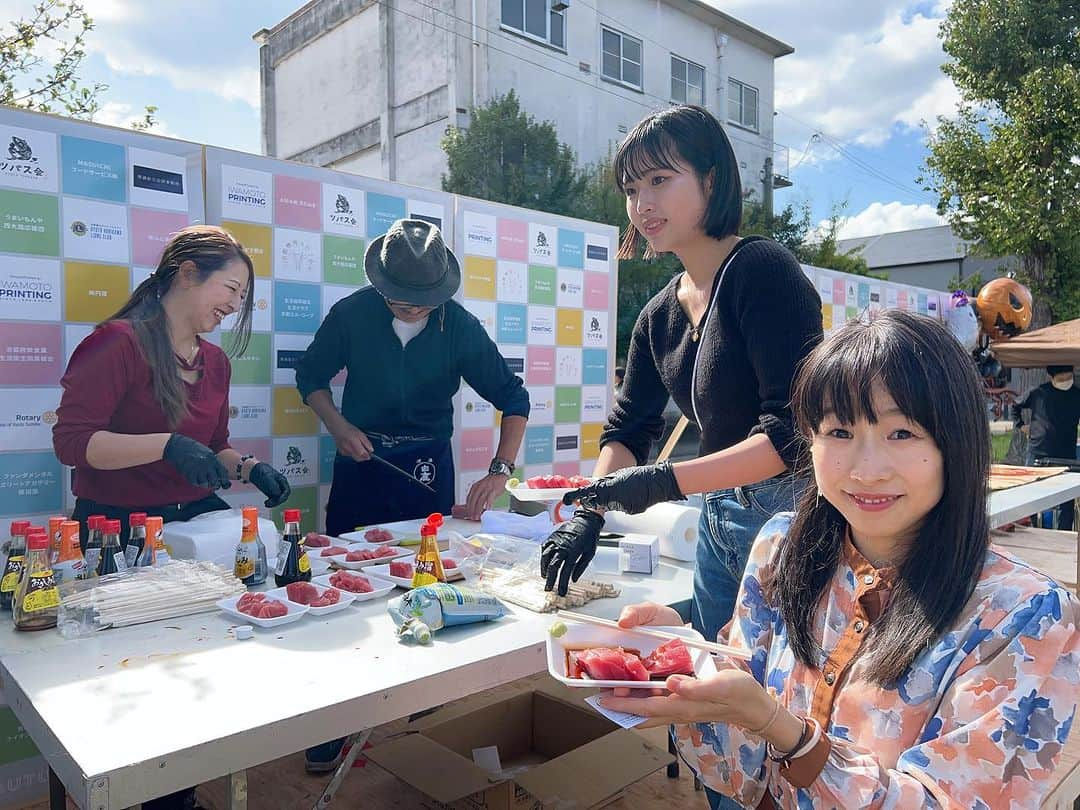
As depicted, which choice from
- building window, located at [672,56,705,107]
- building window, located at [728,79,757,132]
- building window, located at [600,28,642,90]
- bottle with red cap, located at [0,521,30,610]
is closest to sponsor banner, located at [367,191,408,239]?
bottle with red cap, located at [0,521,30,610]

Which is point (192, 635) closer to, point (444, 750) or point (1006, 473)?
point (444, 750)

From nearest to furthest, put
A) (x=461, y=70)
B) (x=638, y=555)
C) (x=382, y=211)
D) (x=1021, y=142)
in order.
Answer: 1. (x=638, y=555)
2. (x=382, y=211)
3. (x=1021, y=142)
4. (x=461, y=70)

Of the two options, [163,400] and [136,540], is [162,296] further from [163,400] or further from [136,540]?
[136,540]

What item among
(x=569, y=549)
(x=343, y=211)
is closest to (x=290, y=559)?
(x=569, y=549)

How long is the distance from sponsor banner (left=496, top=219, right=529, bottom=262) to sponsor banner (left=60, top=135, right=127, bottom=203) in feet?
6.84

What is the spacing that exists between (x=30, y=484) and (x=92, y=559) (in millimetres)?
1174

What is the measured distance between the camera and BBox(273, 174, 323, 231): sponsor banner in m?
3.52

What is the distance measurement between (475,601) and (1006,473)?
322cm

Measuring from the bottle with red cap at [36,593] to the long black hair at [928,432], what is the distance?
1646 millimetres

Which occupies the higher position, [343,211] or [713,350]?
[343,211]

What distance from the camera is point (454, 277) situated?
3332mm

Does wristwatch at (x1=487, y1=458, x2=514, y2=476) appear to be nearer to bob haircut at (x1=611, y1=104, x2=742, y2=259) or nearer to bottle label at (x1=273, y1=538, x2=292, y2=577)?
bottle label at (x1=273, y1=538, x2=292, y2=577)

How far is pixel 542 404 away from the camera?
4836 mm

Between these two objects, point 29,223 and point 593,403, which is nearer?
point 29,223
